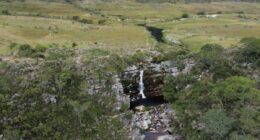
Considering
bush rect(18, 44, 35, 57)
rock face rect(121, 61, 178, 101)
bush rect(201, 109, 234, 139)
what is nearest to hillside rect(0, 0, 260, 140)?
rock face rect(121, 61, 178, 101)

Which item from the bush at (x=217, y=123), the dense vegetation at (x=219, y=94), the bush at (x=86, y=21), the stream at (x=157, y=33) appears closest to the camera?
the bush at (x=217, y=123)

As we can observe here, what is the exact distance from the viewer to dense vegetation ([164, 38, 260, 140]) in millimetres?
69144

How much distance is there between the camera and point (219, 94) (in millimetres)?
75688

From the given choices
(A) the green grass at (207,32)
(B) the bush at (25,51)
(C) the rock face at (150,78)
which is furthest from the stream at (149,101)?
(A) the green grass at (207,32)

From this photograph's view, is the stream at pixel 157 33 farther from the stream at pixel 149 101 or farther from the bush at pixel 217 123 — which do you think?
the bush at pixel 217 123

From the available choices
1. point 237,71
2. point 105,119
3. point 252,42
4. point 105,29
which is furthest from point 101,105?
point 105,29

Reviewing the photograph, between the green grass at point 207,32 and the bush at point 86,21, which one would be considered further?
the bush at point 86,21

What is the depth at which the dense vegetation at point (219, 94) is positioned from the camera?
2722 inches

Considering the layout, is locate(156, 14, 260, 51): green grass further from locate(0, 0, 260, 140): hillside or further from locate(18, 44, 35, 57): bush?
locate(18, 44, 35, 57): bush

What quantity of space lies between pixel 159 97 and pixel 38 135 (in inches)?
1236

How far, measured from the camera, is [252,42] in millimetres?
90000

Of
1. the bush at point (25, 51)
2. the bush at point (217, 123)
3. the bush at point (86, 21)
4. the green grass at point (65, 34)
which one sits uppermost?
the bush at point (25, 51)

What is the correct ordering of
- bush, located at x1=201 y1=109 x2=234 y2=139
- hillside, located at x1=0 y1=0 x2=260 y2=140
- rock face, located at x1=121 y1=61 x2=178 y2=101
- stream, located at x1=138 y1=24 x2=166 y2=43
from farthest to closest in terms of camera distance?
stream, located at x1=138 y1=24 x2=166 y2=43 < rock face, located at x1=121 y1=61 x2=178 y2=101 < hillside, located at x1=0 y1=0 x2=260 y2=140 < bush, located at x1=201 y1=109 x2=234 y2=139

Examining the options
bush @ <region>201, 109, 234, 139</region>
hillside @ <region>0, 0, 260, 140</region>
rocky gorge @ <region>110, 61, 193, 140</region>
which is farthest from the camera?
rocky gorge @ <region>110, 61, 193, 140</region>
